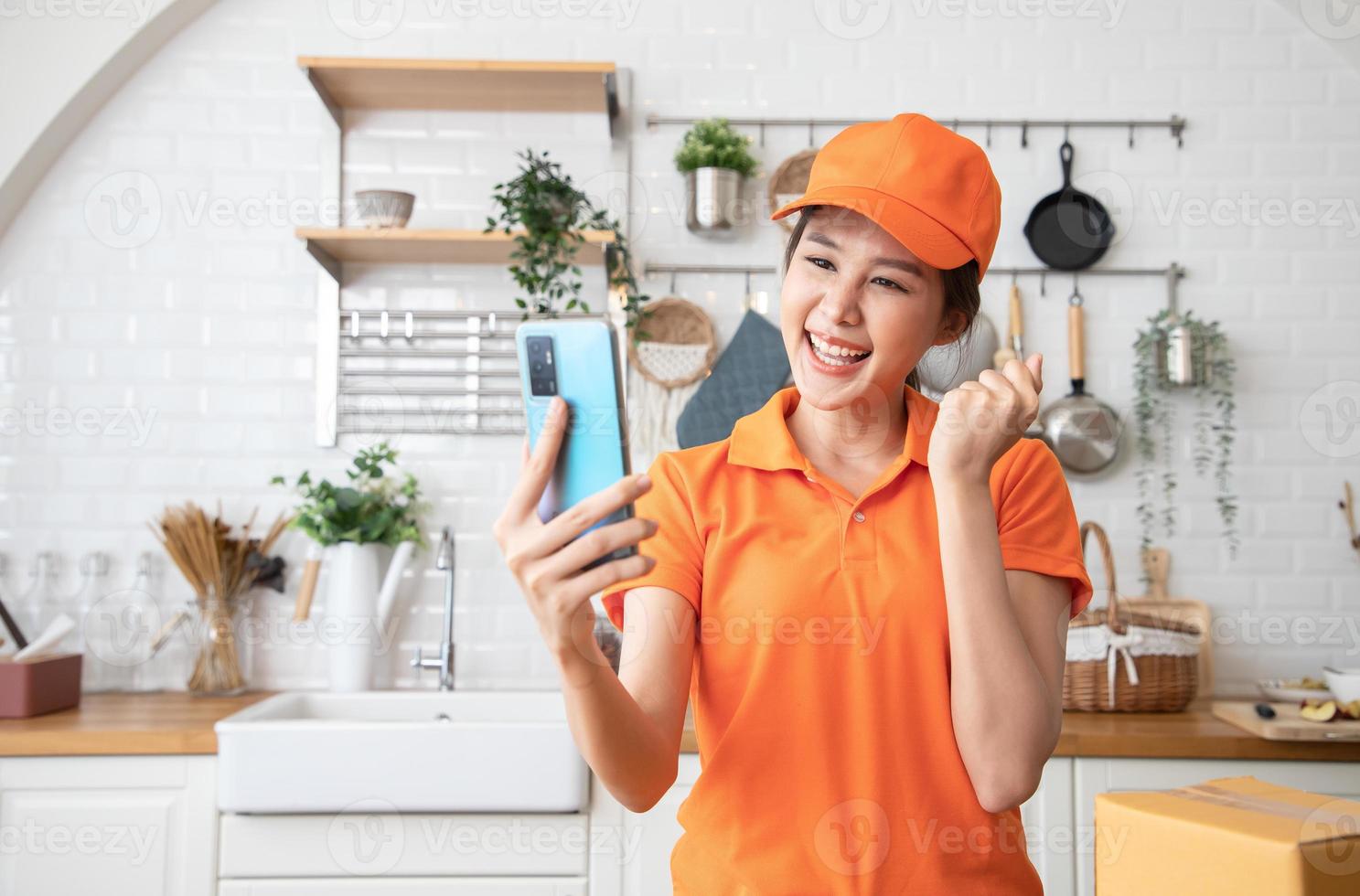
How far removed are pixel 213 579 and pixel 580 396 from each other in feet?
6.55

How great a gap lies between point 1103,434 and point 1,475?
265cm

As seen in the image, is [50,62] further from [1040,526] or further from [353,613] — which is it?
[1040,526]

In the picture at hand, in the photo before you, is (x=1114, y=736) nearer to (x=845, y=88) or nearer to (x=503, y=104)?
(x=845, y=88)

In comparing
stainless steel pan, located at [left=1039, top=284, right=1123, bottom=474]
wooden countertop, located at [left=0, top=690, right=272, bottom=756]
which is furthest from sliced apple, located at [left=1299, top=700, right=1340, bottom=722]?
wooden countertop, located at [left=0, top=690, right=272, bottom=756]

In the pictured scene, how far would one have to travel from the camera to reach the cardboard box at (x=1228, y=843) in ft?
3.53

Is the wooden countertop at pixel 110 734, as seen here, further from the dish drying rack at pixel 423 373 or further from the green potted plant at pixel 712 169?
the green potted plant at pixel 712 169

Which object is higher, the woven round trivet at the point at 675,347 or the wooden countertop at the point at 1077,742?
the woven round trivet at the point at 675,347

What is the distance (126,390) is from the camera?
8.70ft

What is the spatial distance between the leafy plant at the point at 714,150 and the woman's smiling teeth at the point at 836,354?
1549mm

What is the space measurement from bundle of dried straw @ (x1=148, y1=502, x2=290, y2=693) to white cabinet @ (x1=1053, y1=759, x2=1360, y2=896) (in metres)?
1.85

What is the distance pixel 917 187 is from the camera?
107 cm

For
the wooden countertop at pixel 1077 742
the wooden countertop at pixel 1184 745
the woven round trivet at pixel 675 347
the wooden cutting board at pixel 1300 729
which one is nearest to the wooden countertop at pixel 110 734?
the wooden countertop at pixel 1077 742

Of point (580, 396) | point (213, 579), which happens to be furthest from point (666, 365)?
point (580, 396)

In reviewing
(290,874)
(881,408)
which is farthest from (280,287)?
(881,408)
